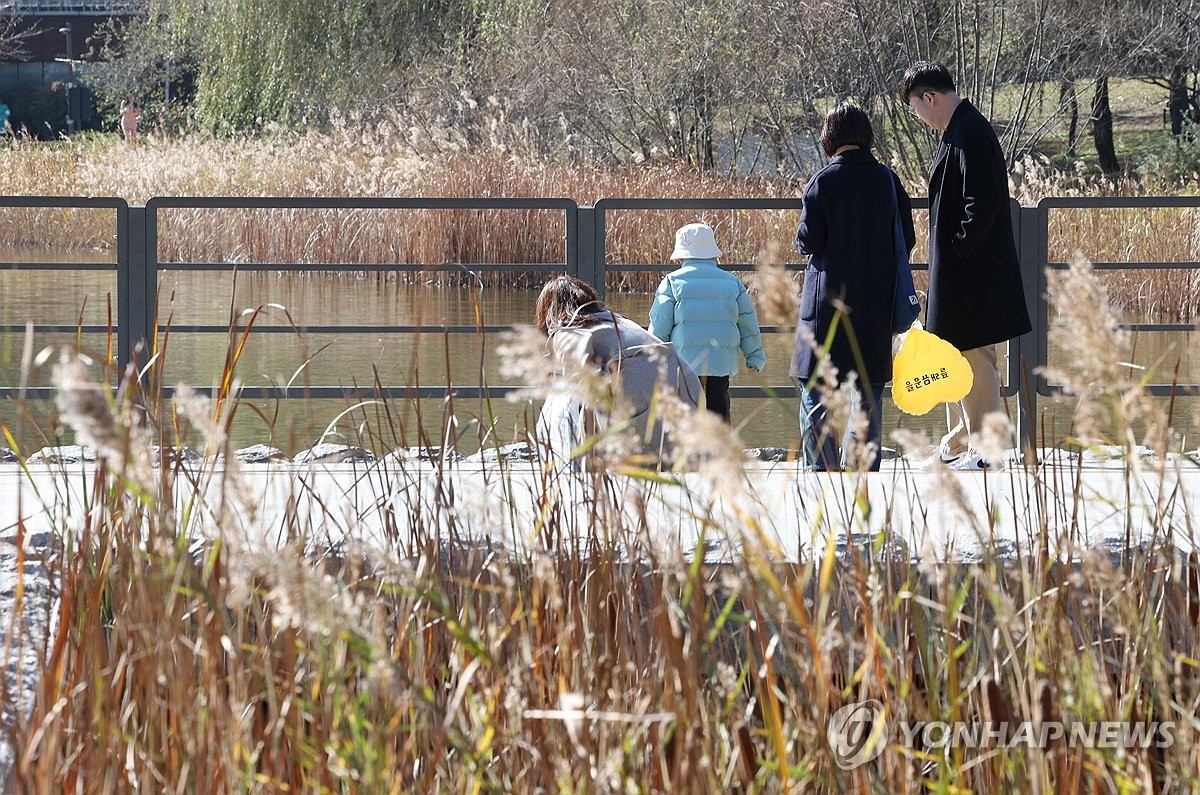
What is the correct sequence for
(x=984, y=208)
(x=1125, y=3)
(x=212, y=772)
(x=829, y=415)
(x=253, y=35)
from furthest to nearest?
(x=253, y=35)
(x=1125, y=3)
(x=984, y=208)
(x=212, y=772)
(x=829, y=415)

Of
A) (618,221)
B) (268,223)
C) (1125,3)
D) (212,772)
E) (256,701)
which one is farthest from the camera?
(1125,3)

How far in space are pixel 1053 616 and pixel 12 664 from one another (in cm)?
168

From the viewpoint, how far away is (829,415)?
5.89ft

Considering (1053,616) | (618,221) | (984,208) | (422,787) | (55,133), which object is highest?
(55,133)

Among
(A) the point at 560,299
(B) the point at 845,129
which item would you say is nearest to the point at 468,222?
(B) the point at 845,129

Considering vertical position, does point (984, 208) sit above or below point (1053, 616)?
above

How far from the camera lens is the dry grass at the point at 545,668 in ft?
5.81

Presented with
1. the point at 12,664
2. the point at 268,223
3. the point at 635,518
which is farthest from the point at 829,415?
the point at 268,223

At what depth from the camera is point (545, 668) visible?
7.59 ft

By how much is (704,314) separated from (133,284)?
2.37m

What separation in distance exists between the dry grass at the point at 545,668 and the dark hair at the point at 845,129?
308 centimetres

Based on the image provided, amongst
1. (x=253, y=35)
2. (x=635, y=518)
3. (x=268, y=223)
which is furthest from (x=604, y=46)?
(x=635, y=518)

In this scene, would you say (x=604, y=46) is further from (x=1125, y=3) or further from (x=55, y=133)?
(x=55, y=133)

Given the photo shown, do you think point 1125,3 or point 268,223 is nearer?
point 268,223
